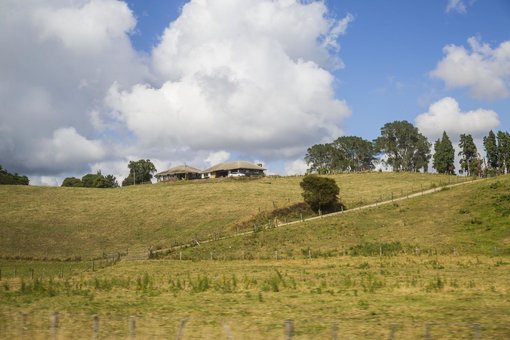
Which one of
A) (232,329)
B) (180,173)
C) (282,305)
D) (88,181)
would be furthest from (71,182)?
(232,329)

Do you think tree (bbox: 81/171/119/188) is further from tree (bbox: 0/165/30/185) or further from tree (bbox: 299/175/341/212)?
tree (bbox: 299/175/341/212)

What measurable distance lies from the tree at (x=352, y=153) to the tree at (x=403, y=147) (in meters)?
10.2

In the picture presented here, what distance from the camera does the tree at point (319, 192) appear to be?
75250 millimetres

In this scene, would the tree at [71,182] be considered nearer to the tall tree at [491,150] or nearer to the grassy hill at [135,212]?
Answer: the grassy hill at [135,212]

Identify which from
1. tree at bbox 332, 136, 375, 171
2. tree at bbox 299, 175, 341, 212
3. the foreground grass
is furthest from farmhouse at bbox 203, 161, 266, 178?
the foreground grass

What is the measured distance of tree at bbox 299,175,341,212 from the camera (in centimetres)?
7525

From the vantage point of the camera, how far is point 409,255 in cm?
4809

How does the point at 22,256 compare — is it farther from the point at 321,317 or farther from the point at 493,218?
the point at 493,218

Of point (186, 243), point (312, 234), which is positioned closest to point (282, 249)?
point (312, 234)

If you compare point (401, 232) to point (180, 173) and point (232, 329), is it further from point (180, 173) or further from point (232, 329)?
point (180, 173)

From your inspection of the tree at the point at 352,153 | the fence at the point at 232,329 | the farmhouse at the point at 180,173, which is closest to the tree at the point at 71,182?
the farmhouse at the point at 180,173

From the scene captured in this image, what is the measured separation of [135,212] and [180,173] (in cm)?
8689

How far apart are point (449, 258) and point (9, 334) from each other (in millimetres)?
37694

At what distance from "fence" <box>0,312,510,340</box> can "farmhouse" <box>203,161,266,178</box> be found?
484ft
